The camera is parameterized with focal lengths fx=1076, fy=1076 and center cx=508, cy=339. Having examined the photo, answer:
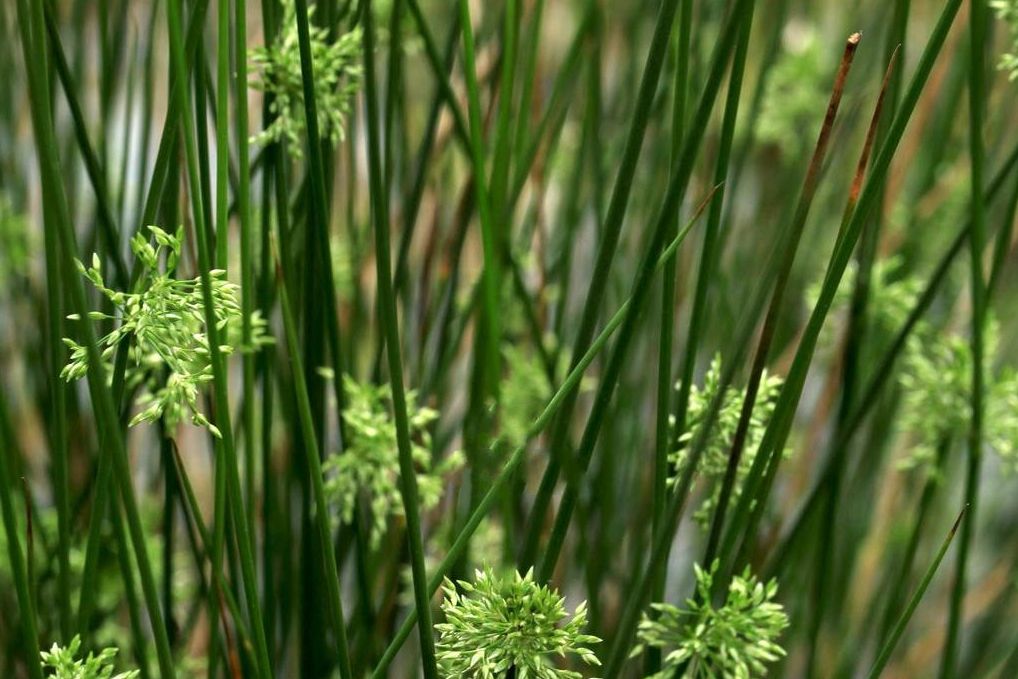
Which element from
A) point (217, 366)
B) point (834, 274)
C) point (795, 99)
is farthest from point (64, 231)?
point (795, 99)

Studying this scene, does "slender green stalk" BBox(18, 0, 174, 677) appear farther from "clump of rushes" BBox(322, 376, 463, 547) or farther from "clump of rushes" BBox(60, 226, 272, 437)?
"clump of rushes" BBox(322, 376, 463, 547)

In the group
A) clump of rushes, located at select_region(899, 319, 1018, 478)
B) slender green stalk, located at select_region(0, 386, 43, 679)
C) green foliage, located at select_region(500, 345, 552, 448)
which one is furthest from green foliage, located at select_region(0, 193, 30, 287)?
clump of rushes, located at select_region(899, 319, 1018, 478)

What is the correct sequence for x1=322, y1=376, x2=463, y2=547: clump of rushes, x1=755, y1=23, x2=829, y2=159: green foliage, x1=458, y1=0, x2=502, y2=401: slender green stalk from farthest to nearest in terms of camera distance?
x1=755, y1=23, x2=829, y2=159: green foliage < x1=322, y1=376, x2=463, y2=547: clump of rushes < x1=458, y1=0, x2=502, y2=401: slender green stalk

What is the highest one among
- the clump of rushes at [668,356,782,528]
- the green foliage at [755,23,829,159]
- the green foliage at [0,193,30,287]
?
the green foliage at [755,23,829,159]

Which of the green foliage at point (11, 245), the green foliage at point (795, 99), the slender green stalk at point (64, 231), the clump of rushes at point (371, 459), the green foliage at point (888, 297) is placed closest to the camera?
the slender green stalk at point (64, 231)

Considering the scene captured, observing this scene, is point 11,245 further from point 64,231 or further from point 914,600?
point 914,600

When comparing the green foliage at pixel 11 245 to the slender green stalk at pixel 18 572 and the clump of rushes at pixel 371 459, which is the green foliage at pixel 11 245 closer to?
the clump of rushes at pixel 371 459

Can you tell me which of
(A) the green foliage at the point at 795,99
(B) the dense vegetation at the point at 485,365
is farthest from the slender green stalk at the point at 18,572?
(A) the green foliage at the point at 795,99

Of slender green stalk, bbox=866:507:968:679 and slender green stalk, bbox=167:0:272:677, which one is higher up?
slender green stalk, bbox=167:0:272:677

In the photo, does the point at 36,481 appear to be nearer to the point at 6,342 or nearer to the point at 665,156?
the point at 6,342
